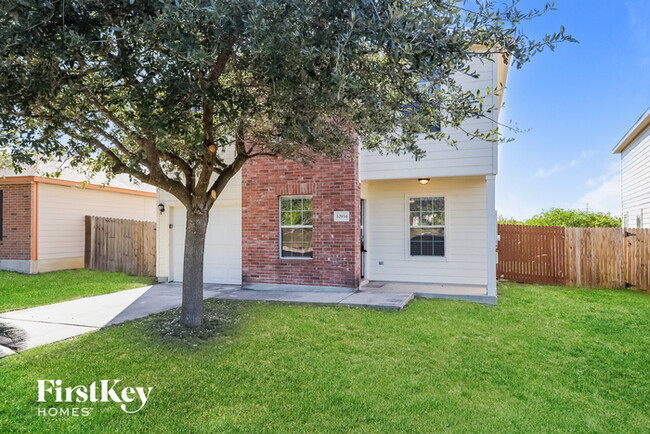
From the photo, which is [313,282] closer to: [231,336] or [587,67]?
[231,336]

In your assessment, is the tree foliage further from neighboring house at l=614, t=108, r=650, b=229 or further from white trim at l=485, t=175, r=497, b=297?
white trim at l=485, t=175, r=497, b=297

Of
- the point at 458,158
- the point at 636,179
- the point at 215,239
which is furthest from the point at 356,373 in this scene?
the point at 636,179

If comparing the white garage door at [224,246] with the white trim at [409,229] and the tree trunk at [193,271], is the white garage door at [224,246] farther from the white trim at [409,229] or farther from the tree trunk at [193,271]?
the white trim at [409,229]

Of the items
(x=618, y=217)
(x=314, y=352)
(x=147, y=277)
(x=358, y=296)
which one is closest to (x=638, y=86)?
(x=618, y=217)

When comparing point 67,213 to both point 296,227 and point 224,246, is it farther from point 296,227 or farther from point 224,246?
point 296,227

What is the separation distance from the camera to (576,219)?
17.5 meters

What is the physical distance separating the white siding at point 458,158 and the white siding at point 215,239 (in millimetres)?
3464

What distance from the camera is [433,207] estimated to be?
33.0 ft

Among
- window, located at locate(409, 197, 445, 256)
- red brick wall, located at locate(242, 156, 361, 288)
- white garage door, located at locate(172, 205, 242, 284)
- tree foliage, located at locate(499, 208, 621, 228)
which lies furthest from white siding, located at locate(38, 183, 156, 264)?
tree foliage, located at locate(499, 208, 621, 228)

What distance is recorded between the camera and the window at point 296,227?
934cm

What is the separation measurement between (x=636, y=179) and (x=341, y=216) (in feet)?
40.6

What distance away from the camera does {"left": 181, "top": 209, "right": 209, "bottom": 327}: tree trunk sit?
586 centimetres

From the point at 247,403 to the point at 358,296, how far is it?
4.74 m

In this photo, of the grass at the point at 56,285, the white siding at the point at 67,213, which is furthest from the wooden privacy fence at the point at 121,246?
the grass at the point at 56,285
